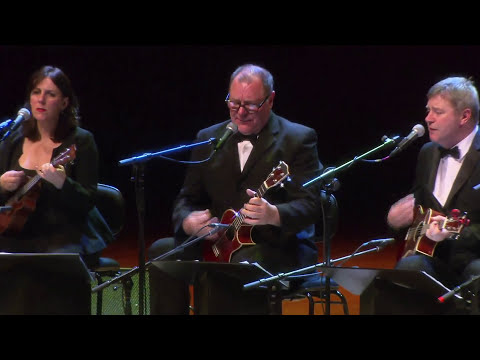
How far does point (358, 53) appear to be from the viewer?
5992 mm

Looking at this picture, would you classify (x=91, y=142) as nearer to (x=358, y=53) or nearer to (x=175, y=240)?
(x=175, y=240)

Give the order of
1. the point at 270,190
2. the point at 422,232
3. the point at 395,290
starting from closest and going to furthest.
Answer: the point at 395,290 < the point at 422,232 < the point at 270,190

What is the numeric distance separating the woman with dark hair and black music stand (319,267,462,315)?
5.09 ft

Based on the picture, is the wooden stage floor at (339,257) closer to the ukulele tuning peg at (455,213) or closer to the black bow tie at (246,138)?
the black bow tie at (246,138)

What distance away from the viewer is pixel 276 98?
20.2ft

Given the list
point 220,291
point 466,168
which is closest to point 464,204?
point 466,168

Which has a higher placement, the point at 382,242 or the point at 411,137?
the point at 411,137

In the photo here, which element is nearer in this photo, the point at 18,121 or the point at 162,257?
the point at 18,121

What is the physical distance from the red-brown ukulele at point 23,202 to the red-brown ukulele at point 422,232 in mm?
1889

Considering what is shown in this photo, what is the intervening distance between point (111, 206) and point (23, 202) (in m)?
0.54

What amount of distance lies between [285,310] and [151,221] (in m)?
2.07

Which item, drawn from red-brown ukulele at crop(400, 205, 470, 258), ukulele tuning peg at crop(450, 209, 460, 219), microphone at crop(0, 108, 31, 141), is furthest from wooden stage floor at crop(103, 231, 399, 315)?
microphone at crop(0, 108, 31, 141)

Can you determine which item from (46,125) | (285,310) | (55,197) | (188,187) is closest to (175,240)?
(188,187)

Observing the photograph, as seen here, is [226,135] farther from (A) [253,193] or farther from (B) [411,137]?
(B) [411,137]
